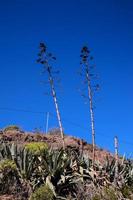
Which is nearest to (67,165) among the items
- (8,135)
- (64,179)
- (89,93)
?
(64,179)

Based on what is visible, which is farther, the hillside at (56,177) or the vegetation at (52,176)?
Result: the vegetation at (52,176)

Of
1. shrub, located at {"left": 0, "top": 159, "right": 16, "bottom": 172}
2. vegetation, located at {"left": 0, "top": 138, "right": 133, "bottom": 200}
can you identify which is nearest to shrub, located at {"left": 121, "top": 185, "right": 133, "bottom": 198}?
vegetation, located at {"left": 0, "top": 138, "right": 133, "bottom": 200}

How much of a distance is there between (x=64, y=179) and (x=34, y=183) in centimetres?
99

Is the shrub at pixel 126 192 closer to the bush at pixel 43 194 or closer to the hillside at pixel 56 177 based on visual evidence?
the hillside at pixel 56 177

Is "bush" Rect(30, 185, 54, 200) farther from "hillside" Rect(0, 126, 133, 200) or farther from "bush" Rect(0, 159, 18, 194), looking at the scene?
"bush" Rect(0, 159, 18, 194)

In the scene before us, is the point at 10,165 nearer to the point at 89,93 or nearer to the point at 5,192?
the point at 5,192

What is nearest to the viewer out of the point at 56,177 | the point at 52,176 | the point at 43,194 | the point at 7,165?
Answer: the point at 43,194

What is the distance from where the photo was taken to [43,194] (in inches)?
516

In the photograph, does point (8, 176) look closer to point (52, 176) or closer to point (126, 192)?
point (52, 176)

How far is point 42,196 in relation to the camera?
42.8ft

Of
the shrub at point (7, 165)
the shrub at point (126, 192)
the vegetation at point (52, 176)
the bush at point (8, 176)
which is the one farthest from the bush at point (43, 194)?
the shrub at point (126, 192)

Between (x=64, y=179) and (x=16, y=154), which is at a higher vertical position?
(x=16, y=154)

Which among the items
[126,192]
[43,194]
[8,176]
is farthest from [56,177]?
[126,192]

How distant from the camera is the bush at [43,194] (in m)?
13.0
